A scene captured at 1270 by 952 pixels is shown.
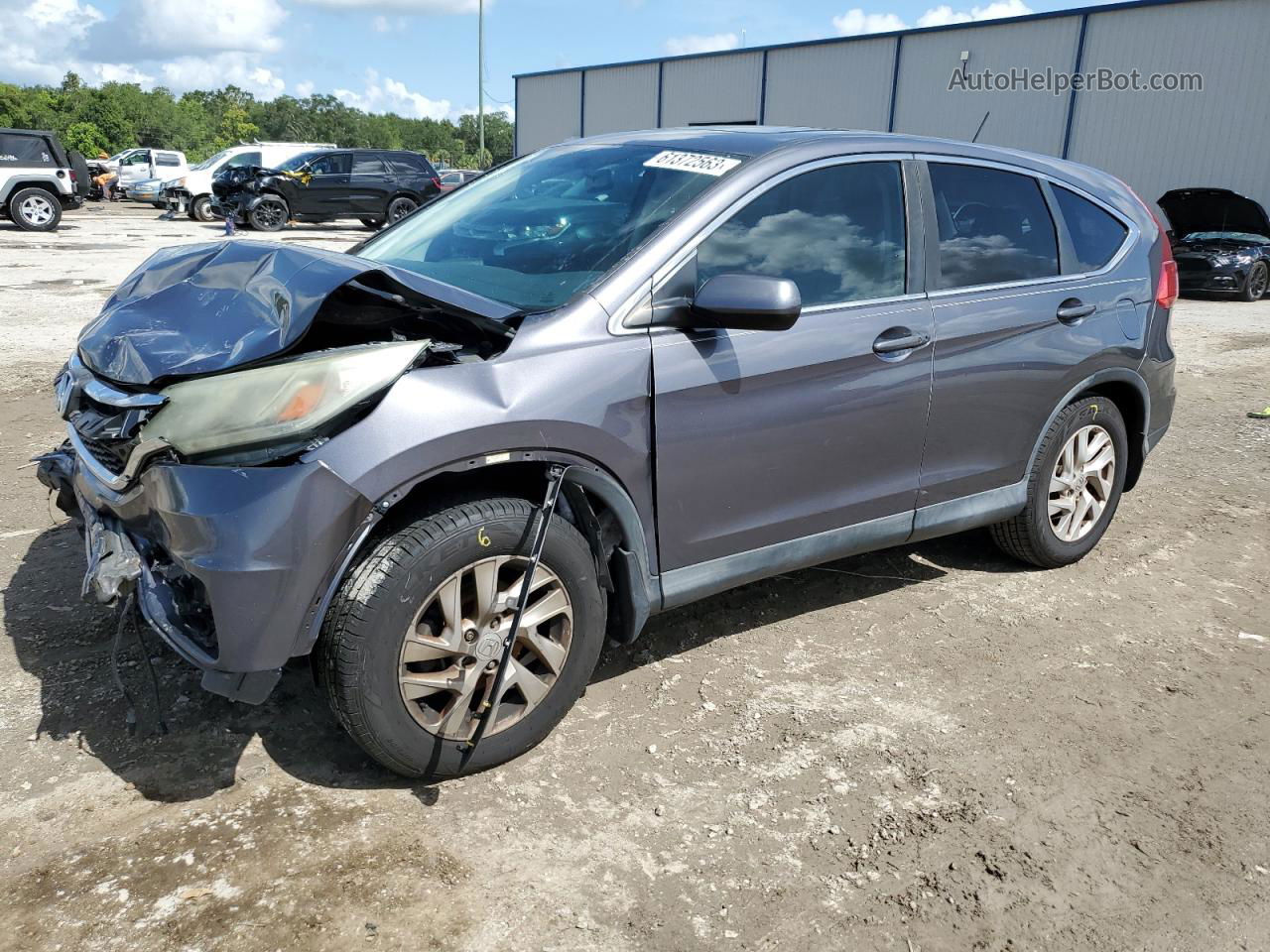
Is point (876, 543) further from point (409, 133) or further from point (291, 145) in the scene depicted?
point (409, 133)

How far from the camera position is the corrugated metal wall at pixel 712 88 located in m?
31.1

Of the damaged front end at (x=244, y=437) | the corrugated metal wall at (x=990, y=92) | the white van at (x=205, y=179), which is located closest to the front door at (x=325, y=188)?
the white van at (x=205, y=179)

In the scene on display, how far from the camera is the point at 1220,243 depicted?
15.7m

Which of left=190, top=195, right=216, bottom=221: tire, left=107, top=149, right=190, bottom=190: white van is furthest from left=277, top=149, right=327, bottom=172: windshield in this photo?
left=107, top=149, right=190, bottom=190: white van

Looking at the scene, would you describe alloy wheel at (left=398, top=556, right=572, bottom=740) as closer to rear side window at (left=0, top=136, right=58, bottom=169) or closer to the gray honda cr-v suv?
the gray honda cr-v suv

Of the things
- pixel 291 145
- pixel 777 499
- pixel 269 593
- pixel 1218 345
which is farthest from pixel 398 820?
pixel 291 145

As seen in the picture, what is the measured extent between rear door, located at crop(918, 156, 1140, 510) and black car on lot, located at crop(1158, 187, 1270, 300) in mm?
12890

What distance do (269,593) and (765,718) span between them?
1.60 metres

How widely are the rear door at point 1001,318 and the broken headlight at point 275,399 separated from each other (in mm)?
2040

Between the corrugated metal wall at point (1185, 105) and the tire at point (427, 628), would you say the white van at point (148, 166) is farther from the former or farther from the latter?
the tire at point (427, 628)

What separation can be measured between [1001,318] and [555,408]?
196 cm

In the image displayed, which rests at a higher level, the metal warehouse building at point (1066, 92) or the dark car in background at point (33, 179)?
the metal warehouse building at point (1066, 92)

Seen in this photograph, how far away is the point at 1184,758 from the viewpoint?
3.12 meters

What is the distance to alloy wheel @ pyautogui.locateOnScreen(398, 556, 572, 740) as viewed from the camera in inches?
105
